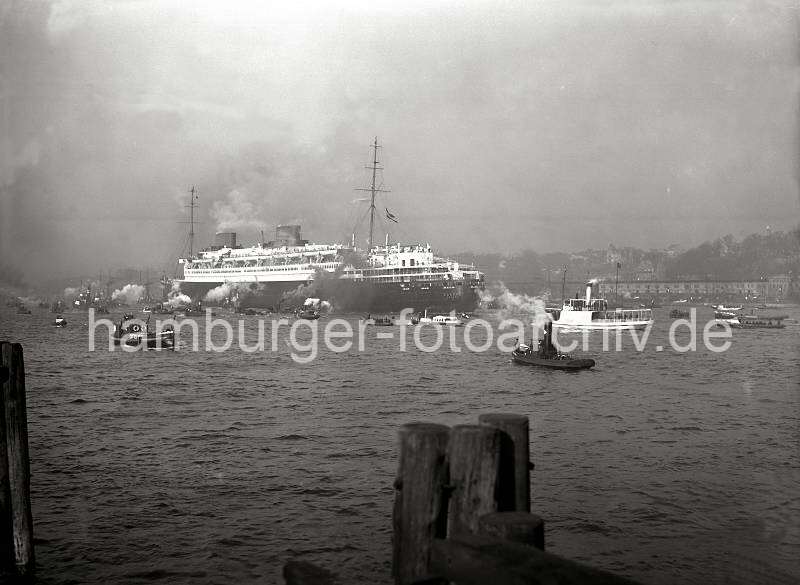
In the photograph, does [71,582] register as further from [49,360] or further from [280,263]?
[280,263]

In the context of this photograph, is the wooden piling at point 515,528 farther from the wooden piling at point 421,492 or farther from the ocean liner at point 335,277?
the ocean liner at point 335,277

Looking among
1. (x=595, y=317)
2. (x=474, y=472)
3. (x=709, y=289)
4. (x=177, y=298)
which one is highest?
(x=709, y=289)

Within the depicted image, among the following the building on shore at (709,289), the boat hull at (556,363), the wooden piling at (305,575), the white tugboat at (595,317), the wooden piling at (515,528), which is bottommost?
the boat hull at (556,363)

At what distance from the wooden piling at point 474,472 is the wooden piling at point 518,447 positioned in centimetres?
21

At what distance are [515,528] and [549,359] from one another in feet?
85.8

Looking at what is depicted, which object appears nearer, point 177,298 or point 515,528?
point 515,528

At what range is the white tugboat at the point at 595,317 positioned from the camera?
2375 inches

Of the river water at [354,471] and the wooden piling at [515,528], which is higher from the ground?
the wooden piling at [515,528]

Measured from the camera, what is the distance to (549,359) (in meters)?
29.2

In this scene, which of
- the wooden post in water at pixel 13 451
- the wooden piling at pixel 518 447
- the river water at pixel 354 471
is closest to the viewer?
the wooden piling at pixel 518 447

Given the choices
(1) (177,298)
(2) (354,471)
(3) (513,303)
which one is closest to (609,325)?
(3) (513,303)

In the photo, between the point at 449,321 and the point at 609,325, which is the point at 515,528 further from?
the point at 449,321

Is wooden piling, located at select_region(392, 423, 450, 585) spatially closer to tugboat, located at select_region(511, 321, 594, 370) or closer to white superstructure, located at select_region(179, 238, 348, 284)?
tugboat, located at select_region(511, 321, 594, 370)

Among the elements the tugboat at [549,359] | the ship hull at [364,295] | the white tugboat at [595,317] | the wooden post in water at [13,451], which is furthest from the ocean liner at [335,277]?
the wooden post in water at [13,451]
